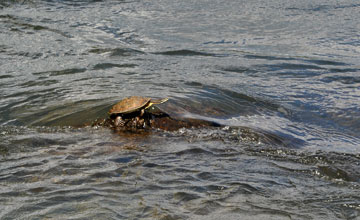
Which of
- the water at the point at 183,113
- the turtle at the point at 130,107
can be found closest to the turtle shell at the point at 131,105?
the turtle at the point at 130,107

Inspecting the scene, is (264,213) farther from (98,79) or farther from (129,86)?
(98,79)

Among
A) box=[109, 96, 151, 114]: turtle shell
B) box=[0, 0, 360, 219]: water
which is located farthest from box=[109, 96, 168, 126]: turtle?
box=[0, 0, 360, 219]: water

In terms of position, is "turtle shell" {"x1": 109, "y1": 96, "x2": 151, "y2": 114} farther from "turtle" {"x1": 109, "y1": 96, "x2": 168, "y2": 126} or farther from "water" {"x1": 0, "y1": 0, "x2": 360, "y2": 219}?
"water" {"x1": 0, "y1": 0, "x2": 360, "y2": 219}

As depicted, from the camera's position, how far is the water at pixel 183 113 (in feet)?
11.1

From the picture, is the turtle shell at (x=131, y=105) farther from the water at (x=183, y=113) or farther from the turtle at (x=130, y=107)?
the water at (x=183, y=113)

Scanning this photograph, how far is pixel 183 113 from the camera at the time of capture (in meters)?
5.69

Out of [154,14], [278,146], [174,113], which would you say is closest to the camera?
[278,146]

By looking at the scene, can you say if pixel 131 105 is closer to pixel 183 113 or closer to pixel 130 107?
pixel 130 107

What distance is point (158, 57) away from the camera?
9.94 metres

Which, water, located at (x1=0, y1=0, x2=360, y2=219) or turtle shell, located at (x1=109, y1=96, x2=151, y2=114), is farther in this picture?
turtle shell, located at (x1=109, y1=96, x2=151, y2=114)

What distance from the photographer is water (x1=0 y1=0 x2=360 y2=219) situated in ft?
11.1

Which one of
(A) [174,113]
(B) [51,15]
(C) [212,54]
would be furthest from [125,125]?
(B) [51,15]

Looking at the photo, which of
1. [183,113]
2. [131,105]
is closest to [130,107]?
[131,105]

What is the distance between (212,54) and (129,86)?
138 inches
